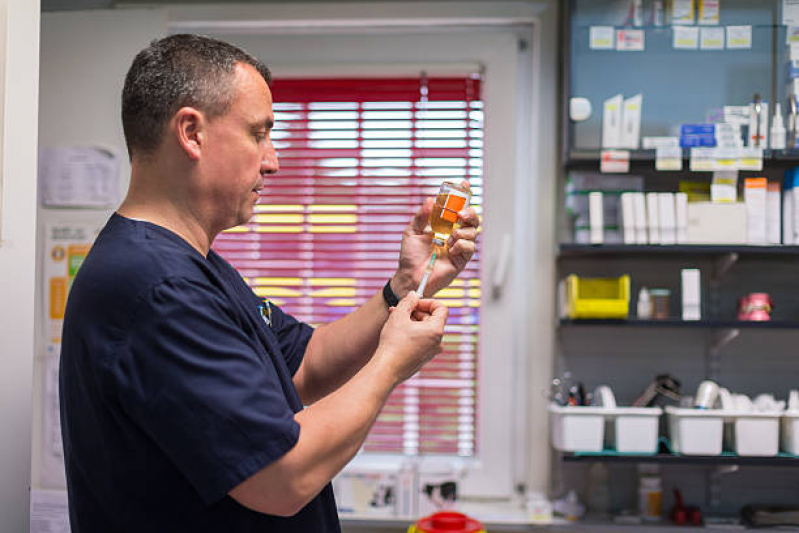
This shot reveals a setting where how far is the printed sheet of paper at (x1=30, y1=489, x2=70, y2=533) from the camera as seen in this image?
1.81 metres

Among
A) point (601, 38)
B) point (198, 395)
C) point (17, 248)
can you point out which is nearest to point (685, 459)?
point (601, 38)

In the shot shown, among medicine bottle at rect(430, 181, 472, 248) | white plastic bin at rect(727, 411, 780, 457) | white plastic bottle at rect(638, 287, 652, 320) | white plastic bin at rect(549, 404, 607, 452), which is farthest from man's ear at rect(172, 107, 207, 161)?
white plastic bin at rect(727, 411, 780, 457)

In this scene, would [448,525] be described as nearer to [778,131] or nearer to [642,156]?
[642,156]

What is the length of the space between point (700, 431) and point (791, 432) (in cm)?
25

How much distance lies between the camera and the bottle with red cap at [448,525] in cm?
205

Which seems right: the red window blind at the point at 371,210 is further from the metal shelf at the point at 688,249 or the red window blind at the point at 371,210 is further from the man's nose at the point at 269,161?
the man's nose at the point at 269,161

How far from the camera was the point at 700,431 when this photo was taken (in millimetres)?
2139

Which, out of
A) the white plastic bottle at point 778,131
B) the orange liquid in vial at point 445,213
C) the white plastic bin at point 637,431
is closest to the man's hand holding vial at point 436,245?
the orange liquid in vial at point 445,213

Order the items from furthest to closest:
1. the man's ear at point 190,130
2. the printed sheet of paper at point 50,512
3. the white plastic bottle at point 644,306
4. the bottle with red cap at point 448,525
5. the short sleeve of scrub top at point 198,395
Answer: the white plastic bottle at point 644,306, the bottle with red cap at point 448,525, the printed sheet of paper at point 50,512, the man's ear at point 190,130, the short sleeve of scrub top at point 198,395

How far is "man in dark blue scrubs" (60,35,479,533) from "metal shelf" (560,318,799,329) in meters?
1.08

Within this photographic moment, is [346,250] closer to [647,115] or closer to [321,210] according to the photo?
[321,210]

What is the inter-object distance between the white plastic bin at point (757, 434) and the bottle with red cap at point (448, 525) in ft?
2.50

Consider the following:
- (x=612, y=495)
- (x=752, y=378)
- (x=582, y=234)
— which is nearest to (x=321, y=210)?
(x=582, y=234)

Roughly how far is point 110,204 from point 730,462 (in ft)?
6.38
